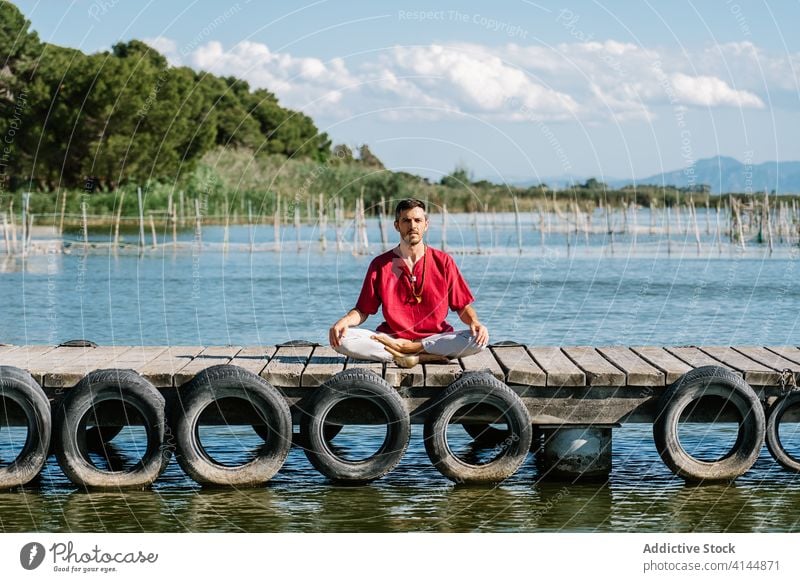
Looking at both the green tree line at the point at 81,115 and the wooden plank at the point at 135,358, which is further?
the green tree line at the point at 81,115

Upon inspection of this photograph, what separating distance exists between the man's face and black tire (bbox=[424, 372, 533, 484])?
4.40ft

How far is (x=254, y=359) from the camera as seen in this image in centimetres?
1298

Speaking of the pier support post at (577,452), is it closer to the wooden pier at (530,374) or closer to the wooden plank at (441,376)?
the wooden pier at (530,374)

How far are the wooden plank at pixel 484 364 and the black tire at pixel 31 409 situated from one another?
3.87 meters

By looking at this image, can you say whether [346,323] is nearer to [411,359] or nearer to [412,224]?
[411,359]

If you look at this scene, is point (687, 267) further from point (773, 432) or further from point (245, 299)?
point (773, 432)

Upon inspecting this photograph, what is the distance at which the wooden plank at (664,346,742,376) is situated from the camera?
12859 millimetres

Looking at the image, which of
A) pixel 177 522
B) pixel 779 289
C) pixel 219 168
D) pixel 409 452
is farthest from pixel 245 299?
pixel 219 168

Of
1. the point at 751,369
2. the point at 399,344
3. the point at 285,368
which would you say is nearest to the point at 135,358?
the point at 285,368

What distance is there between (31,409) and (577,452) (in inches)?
201

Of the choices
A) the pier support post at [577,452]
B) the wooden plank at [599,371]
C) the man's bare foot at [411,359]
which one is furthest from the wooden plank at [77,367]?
the wooden plank at [599,371]

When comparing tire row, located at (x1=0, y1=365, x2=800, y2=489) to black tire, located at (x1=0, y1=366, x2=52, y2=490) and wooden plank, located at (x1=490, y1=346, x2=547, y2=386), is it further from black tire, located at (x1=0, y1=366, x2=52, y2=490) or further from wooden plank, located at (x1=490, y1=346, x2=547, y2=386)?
wooden plank, located at (x1=490, y1=346, x2=547, y2=386)

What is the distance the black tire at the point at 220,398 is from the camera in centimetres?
1195
